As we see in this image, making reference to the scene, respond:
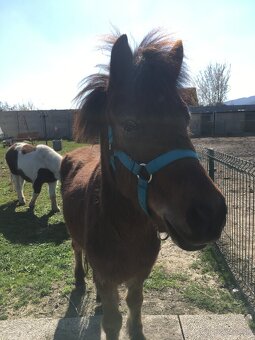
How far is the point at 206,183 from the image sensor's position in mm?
1686

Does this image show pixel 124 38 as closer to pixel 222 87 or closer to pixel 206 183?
pixel 206 183

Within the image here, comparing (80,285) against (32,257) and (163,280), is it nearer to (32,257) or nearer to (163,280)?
(163,280)

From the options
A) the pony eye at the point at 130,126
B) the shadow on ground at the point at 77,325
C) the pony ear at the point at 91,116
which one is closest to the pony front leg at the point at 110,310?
the shadow on ground at the point at 77,325

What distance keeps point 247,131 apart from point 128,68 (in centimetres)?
3340

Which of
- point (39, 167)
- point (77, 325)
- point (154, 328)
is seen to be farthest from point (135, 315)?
point (39, 167)

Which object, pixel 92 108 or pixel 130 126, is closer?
pixel 130 126

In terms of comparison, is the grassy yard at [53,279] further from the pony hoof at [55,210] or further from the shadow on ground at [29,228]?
the pony hoof at [55,210]

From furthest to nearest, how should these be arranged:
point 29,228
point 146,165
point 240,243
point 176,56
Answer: point 29,228 → point 240,243 → point 176,56 → point 146,165

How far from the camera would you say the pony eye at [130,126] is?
1965mm

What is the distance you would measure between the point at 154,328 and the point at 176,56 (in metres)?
2.52

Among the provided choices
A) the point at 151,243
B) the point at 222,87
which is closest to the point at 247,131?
the point at 222,87

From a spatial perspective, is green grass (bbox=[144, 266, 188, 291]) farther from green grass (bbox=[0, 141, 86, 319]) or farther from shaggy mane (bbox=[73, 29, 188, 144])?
shaggy mane (bbox=[73, 29, 188, 144])

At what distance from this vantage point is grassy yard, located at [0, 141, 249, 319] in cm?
387

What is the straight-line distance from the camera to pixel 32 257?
17.1ft
